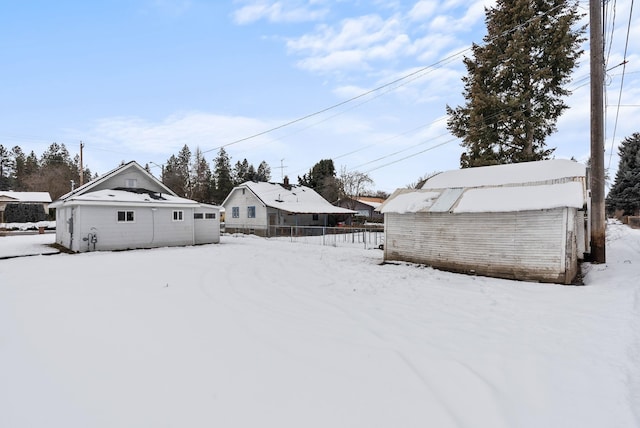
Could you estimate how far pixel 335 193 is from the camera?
44094 mm

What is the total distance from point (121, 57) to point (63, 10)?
129 inches

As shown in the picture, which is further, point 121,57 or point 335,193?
point 335,193

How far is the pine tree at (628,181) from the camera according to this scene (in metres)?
34.0

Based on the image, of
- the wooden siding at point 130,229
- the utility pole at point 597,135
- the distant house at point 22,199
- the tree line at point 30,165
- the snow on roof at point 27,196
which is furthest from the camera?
the tree line at point 30,165

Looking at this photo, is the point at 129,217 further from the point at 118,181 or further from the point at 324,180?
the point at 324,180

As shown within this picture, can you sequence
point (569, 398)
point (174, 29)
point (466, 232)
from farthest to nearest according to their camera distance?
point (174, 29), point (466, 232), point (569, 398)

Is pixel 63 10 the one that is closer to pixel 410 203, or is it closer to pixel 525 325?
pixel 410 203

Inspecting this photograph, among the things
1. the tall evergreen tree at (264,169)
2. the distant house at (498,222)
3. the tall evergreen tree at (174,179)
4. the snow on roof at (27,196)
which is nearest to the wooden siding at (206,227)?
the distant house at (498,222)

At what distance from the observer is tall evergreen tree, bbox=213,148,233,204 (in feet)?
167

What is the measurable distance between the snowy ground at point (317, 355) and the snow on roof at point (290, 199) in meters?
18.9

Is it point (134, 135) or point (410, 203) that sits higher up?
point (134, 135)

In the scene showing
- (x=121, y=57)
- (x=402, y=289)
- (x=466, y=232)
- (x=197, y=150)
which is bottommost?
(x=402, y=289)

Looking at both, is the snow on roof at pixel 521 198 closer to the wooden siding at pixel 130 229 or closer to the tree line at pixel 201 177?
the wooden siding at pixel 130 229

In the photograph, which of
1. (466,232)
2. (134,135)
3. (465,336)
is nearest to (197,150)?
(134,135)
